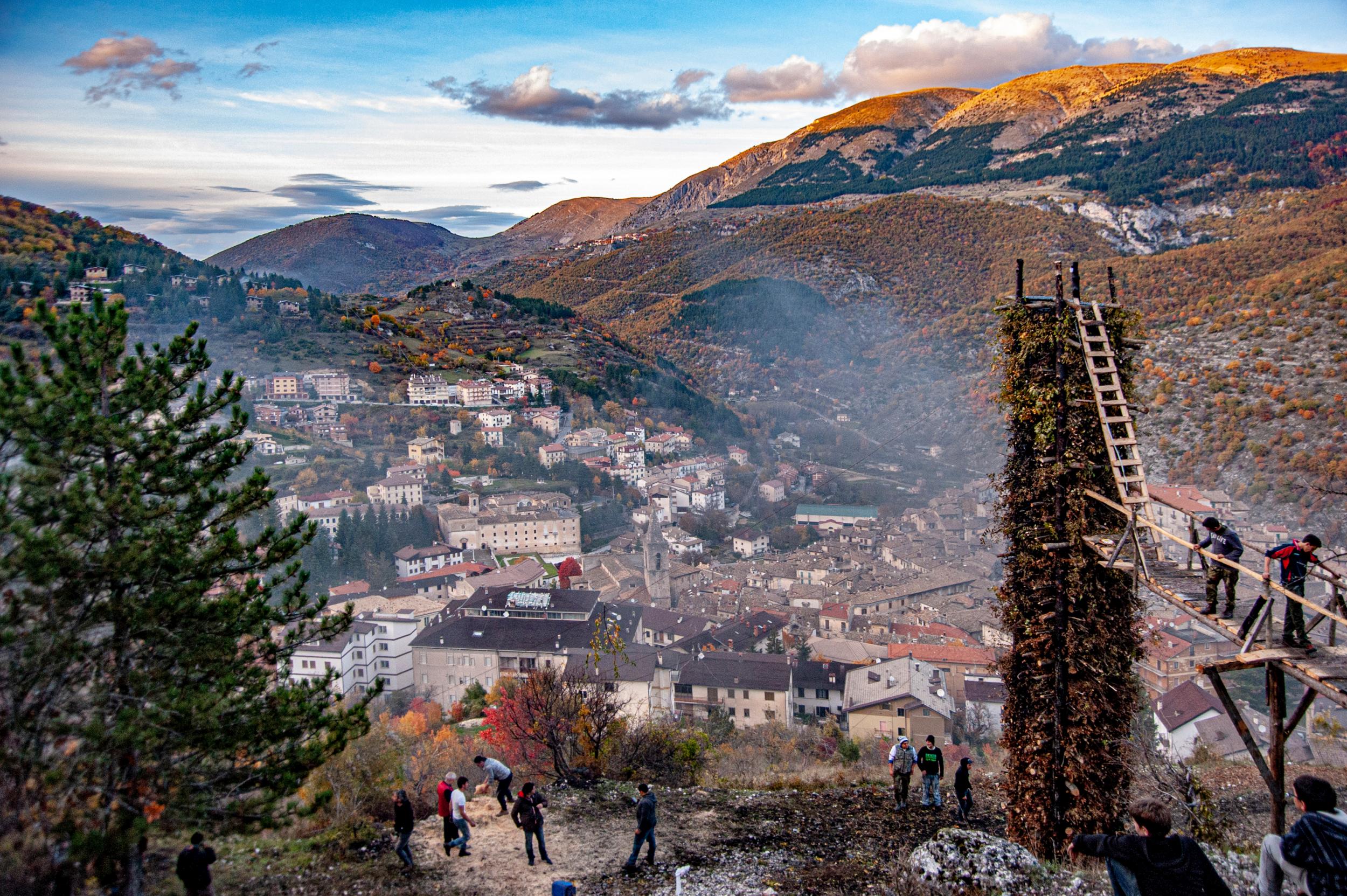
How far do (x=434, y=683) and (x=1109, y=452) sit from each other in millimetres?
26420

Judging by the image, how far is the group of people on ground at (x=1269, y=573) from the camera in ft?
13.5

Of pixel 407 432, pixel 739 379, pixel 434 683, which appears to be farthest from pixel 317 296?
pixel 434 683

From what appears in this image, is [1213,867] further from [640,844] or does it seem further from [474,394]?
[474,394]

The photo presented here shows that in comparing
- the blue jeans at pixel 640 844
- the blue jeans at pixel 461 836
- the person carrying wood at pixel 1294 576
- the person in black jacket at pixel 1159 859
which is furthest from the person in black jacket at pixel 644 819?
the person carrying wood at pixel 1294 576

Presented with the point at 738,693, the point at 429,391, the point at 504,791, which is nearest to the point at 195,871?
the point at 504,791

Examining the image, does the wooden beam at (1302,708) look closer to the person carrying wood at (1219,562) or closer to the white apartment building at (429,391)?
the person carrying wood at (1219,562)

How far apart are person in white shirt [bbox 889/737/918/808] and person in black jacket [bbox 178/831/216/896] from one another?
6.50 metres

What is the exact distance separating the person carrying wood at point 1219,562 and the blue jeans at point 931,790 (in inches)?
179

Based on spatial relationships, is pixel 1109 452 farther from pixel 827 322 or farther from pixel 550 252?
pixel 550 252

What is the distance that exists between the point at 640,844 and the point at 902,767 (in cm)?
329

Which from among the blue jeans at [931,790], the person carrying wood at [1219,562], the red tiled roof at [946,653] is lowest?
the red tiled roof at [946,653]

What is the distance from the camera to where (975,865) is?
5.93 metres

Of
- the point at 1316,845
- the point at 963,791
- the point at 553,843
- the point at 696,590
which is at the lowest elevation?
the point at 696,590

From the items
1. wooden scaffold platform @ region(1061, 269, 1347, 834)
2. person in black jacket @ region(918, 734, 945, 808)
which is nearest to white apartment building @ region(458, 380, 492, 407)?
person in black jacket @ region(918, 734, 945, 808)
